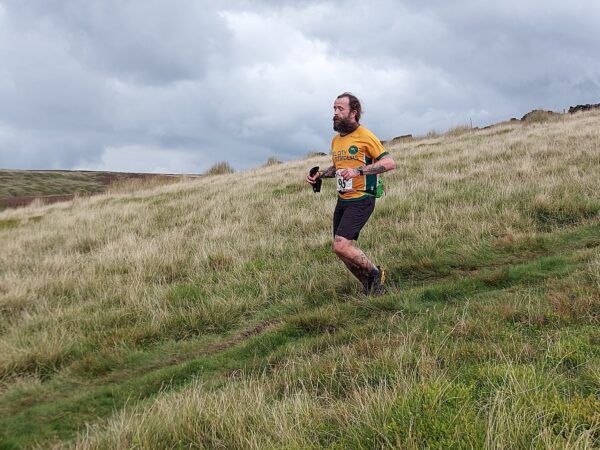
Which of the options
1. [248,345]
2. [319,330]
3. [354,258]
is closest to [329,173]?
[354,258]

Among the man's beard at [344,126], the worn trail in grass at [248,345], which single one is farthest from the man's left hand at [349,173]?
the worn trail in grass at [248,345]

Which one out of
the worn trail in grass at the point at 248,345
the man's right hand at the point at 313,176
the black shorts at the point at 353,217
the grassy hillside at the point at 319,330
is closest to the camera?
the grassy hillside at the point at 319,330

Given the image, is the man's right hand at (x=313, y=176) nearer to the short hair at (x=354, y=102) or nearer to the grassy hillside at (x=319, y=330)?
the short hair at (x=354, y=102)

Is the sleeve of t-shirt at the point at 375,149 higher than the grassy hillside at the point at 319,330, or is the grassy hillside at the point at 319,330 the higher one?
the sleeve of t-shirt at the point at 375,149

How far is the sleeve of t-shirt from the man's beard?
247 millimetres

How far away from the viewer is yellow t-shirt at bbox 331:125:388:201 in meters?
5.38

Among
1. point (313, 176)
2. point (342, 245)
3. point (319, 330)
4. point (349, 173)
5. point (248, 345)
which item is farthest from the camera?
point (313, 176)

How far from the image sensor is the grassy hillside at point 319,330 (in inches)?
101

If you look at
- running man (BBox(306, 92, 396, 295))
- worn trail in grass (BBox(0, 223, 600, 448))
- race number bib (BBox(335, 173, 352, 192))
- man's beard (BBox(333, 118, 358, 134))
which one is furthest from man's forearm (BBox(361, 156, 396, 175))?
worn trail in grass (BBox(0, 223, 600, 448))

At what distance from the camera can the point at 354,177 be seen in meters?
5.32

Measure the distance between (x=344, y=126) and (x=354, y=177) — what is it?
62 cm

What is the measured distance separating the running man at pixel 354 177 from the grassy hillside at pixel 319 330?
54 centimetres

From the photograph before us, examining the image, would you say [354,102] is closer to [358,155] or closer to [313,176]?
[358,155]

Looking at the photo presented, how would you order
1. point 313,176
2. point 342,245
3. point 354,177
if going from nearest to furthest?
point 354,177 → point 342,245 → point 313,176
